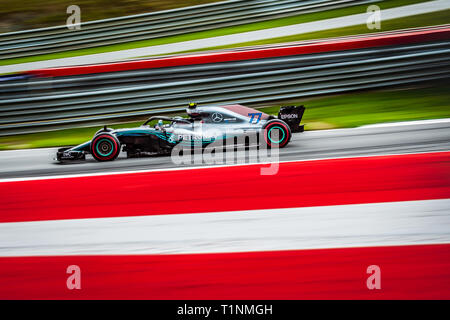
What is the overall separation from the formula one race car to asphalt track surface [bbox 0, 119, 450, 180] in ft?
0.45

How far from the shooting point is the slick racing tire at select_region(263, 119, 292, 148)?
237 inches

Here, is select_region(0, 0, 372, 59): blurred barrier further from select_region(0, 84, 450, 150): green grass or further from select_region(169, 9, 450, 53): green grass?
select_region(0, 84, 450, 150): green grass

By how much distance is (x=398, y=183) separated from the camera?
3.56 metres

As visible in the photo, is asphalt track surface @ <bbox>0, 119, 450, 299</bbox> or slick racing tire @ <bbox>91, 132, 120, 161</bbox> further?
slick racing tire @ <bbox>91, 132, 120, 161</bbox>

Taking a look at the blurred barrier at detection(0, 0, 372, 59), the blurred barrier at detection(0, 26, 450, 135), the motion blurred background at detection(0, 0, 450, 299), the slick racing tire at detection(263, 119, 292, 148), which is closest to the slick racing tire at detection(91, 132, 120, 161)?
the motion blurred background at detection(0, 0, 450, 299)

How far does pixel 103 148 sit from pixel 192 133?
3.97 feet

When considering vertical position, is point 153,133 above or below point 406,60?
below

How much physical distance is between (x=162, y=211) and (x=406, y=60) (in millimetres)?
6039

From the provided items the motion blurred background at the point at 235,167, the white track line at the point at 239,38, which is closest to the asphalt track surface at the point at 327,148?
the motion blurred background at the point at 235,167

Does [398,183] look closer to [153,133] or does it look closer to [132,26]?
[153,133]

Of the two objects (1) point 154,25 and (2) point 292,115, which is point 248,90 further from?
(1) point 154,25

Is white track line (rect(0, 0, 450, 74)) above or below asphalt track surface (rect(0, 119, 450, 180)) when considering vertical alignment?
above
